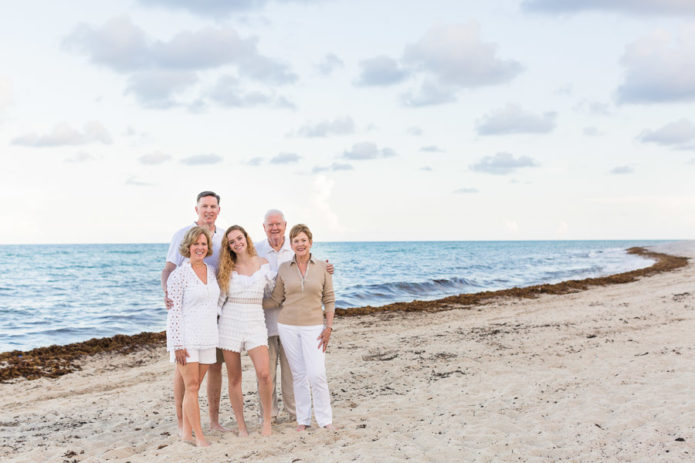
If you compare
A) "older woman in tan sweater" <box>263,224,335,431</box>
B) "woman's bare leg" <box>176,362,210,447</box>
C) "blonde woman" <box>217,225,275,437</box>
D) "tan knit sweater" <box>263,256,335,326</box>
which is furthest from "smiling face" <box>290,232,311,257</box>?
"woman's bare leg" <box>176,362,210,447</box>

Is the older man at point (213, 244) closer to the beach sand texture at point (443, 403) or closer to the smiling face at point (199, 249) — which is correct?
the smiling face at point (199, 249)

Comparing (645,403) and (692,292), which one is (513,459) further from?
(692,292)

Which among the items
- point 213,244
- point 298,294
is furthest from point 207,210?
point 298,294

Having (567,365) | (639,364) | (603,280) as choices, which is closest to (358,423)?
(567,365)

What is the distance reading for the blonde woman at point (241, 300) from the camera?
4.94 metres

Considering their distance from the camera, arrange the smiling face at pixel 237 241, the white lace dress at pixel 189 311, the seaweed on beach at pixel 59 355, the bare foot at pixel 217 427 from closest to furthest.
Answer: the white lace dress at pixel 189 311 < the smiling face at pixel 237 241 < the bare foot at pixel 217 427 < the seaweed on beach at pixel 59 355

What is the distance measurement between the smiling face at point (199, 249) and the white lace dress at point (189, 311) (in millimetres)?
83

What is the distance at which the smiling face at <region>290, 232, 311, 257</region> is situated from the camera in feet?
17.0

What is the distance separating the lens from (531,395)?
20.0 feet

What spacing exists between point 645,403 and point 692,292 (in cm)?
1053

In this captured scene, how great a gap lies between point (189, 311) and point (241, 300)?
19.1 inches

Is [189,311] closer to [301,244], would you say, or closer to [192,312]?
[192,312]

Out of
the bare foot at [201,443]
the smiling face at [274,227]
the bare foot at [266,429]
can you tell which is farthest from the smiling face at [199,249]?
the bare foot at [266,429]

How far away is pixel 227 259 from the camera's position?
4.95 metres
